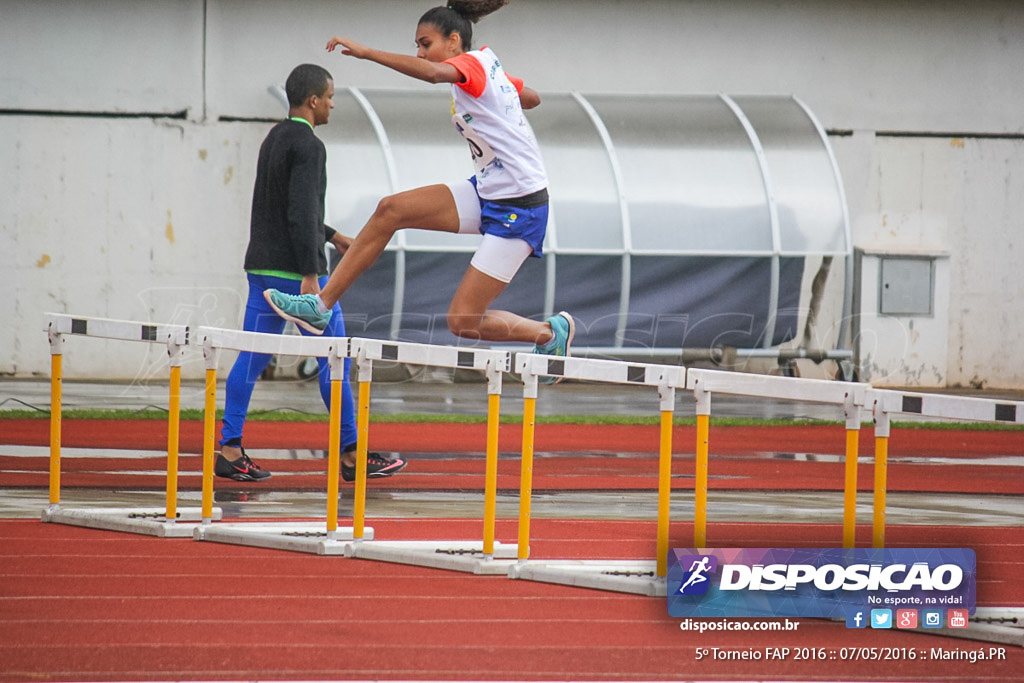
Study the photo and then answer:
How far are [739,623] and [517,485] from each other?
14.6 feet

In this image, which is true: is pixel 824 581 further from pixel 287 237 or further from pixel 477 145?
pixel 287 237

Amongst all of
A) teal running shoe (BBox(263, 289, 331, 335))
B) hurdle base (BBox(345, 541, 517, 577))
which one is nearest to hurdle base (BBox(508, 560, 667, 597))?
hurdle base (BBox(345, 541, 517, 577))

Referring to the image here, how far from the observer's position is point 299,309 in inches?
302

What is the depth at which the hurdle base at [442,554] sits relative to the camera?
647 centimetres

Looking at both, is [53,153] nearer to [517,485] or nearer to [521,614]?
[517,485]

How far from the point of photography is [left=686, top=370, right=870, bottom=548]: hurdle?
5.69 metres

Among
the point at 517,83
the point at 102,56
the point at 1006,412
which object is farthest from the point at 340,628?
the point at 102,56

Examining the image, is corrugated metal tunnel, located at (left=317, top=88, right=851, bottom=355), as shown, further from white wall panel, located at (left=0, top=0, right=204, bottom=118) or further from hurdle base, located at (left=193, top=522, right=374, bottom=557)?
hurdle base, located at (left=193, top=522, right=374, bottom=557)

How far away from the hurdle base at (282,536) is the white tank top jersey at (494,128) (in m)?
→ 1.85

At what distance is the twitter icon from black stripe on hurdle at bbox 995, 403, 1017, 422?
0.83 m

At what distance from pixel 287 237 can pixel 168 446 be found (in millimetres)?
1935

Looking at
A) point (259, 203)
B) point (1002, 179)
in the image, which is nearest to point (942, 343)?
point (1002, 179)

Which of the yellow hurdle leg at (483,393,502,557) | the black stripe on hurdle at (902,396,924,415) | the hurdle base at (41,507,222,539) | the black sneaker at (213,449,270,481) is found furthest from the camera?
the black sneaker at (213,449,270,481)

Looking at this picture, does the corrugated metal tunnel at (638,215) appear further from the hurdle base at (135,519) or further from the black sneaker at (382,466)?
the hurdle base at (135,519)
